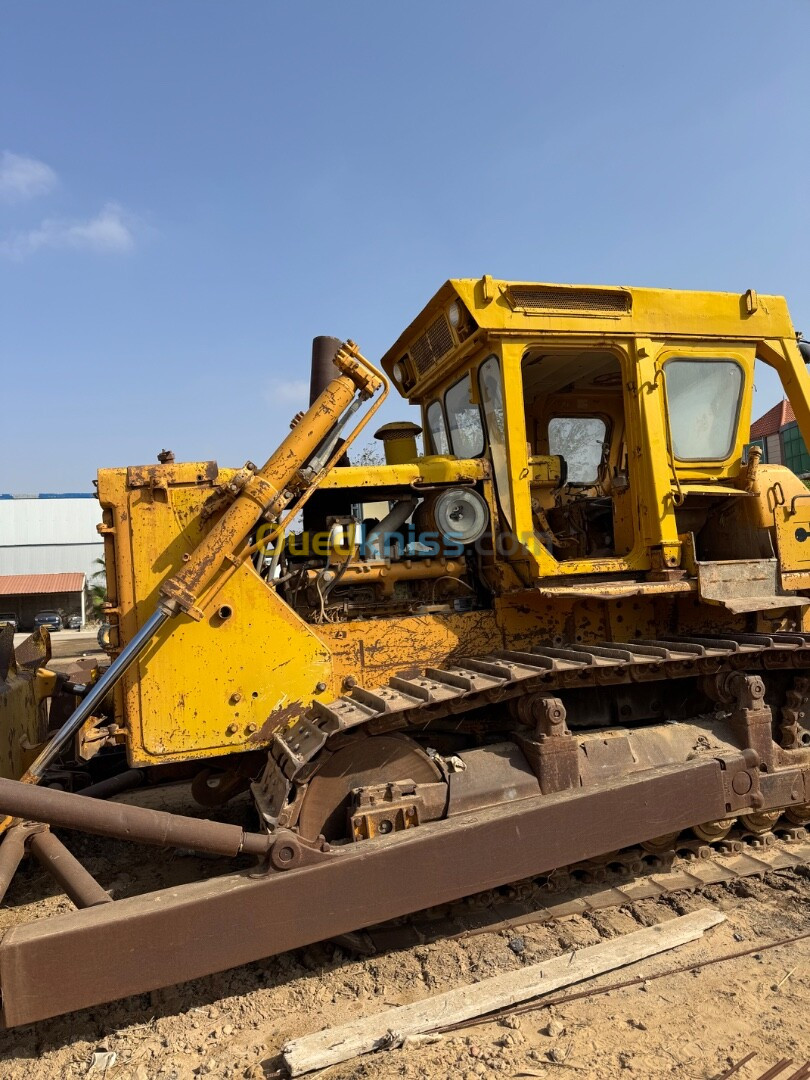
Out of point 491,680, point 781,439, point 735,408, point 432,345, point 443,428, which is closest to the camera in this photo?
point 491,680

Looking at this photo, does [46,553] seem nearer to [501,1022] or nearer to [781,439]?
[781,439]

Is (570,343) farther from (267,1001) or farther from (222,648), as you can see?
(267,1001)

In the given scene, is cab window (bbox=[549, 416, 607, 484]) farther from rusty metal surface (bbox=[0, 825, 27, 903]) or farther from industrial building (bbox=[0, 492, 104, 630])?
industrial building (bbox=[0, 492, 104, 630])

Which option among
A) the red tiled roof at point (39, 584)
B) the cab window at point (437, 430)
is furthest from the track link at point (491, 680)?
the red tiled roof at point (39, 584)

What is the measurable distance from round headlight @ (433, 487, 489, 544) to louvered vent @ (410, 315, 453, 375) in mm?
1130

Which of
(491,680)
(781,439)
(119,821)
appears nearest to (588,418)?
(491,680)

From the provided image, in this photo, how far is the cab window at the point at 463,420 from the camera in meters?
4.73

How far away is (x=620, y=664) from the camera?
11.9ft

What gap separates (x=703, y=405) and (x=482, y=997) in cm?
374

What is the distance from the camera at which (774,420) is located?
106ft

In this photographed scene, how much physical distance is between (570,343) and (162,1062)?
13.9 feet

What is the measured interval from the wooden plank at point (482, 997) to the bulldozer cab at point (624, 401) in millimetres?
1906

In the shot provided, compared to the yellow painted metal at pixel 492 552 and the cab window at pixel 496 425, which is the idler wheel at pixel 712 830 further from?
the cab window at pixel 496 425

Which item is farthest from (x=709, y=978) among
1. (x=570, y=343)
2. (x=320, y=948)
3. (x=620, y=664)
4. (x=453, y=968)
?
(x=570, y=343)
